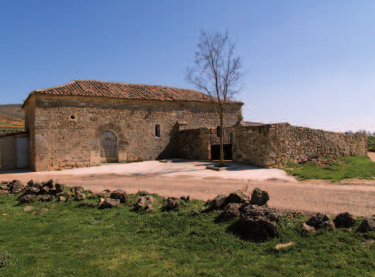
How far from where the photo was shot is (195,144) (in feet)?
61.8

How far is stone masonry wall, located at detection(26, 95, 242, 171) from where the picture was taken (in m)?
15.6

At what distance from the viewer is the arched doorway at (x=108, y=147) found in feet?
57.4

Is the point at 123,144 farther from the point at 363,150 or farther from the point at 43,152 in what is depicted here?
the point at 363,150

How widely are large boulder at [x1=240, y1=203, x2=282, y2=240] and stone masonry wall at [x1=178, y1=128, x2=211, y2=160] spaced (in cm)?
1299

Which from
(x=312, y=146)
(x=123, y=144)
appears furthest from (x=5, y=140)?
(x=312, y=146)

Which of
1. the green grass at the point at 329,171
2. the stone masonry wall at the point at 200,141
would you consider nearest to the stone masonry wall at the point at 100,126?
the stone masonry wall at the point at 200,141

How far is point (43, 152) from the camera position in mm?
15430

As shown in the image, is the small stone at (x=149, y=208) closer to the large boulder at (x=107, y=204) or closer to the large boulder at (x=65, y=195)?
the large boulder at (x=107, y=204)

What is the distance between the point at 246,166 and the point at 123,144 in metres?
8.96

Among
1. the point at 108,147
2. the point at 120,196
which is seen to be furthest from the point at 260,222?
the point at 108,147

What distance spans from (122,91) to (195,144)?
22.8ft

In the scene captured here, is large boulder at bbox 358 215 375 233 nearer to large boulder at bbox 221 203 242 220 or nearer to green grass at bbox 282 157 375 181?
large boulder at bbox 221 203 242 220

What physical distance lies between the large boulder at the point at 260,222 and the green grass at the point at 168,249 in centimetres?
17

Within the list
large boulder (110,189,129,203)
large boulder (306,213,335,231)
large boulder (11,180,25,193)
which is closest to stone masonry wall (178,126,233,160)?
large boulder (110,189,129,203)
